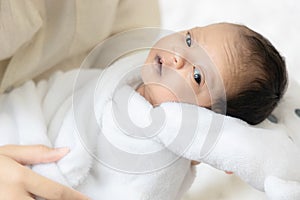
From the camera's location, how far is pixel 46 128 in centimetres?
77

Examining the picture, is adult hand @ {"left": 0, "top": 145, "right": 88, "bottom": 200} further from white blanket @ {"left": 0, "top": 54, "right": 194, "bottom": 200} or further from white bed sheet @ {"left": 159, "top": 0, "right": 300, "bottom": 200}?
white bed sheet @ {"left": 159, "top": 0, "right": 300, "bottom": 200}

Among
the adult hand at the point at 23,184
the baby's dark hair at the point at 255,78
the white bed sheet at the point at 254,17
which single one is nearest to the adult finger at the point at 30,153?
the adult hand at the point at 23,184

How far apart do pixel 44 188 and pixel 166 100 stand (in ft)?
0.61

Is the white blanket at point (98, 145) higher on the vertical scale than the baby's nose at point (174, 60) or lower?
lower

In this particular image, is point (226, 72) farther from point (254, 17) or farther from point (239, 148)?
point (254, 17)

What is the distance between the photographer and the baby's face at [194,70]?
0.73 m

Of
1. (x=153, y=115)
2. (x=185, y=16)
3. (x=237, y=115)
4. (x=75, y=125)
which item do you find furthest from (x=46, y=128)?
(x=185, y=16)

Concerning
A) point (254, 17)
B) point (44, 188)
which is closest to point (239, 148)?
point (44, 188)

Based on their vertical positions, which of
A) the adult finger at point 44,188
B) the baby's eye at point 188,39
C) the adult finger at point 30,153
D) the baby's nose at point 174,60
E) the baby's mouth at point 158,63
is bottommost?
the adult finger at point 44,188

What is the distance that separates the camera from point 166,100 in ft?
2.42

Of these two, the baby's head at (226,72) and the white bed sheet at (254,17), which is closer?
the baby's head at (226,72)

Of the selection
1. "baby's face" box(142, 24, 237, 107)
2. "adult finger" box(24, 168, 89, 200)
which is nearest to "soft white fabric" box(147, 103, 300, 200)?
"baby's face" box(142, 24, 237, 107)

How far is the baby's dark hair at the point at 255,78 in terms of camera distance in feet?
2.36

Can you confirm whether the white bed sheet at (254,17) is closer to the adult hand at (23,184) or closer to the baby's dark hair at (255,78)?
the baby's dark hair at (255,78)
